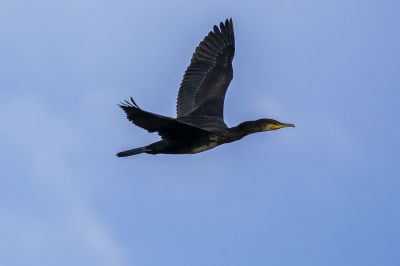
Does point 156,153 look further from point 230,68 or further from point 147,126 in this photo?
point 230,68

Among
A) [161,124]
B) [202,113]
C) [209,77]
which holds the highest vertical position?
[209,77]

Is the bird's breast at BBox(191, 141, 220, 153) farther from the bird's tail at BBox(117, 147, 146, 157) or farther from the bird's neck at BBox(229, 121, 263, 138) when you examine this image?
the bird's tail at BBox(117, 147, 146, 157)

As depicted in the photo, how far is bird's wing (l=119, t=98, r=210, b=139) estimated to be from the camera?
14297 mm

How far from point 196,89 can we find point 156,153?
8.77ft

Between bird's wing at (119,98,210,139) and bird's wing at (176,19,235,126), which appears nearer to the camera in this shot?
bird's wing at (119,98,210,139)

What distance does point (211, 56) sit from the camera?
1938 centimetres

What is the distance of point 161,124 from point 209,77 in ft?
13.5

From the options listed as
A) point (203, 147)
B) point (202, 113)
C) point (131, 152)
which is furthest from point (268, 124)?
point (131, 152)

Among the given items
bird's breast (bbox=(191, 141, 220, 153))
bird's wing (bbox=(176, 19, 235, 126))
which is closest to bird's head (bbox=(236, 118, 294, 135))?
bird's breast (bbox=(191, 141, 220, 153))

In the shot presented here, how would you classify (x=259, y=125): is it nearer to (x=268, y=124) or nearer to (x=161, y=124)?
(x=268, y=124)

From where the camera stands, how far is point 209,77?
18969 millimetres

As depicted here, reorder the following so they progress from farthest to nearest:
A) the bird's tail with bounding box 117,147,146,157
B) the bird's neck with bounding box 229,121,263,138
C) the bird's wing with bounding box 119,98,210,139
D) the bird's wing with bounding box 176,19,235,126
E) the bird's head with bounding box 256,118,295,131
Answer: the bird's wing with bounding box 176,19,235,126, the bird's head with bounding box 256,118,295,131, the bird's neck with bounding box 229,121,263,138, the bird's tail with bounding box 117,147,146,157, the bird's wing with bounding box 119,98,210,139

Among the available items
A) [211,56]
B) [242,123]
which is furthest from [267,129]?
[211,56]

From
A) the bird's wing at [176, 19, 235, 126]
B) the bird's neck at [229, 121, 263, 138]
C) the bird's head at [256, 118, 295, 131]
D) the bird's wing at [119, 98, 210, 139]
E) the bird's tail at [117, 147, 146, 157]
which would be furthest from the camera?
the bird's wing at [176, 19, 235, 126]
